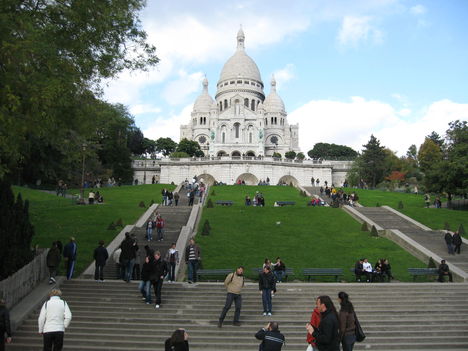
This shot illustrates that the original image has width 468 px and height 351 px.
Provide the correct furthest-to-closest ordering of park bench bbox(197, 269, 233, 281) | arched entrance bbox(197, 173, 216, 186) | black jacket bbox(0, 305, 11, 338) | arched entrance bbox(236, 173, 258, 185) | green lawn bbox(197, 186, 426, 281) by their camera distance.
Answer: arched entrance bbox(197, 173, 216, 186) → arched entrance bbox(236, 173, 258, 185) → green lawn bbox(197, 186, 426, 281) → park bench bbox(197, 269, 233, 281) → black jacket bbox(0, 305, 11, 338)

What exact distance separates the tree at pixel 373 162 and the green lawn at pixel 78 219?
114 feet

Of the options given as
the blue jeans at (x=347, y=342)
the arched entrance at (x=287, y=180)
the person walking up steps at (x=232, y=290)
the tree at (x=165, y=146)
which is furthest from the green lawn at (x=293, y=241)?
the tree at (x=165, y=146)

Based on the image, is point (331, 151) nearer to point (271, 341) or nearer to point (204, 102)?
point (204, 102)

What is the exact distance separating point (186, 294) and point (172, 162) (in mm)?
48442

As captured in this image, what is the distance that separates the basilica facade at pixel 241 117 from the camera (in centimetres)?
9631

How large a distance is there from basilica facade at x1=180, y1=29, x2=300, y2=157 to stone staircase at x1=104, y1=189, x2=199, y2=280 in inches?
2513

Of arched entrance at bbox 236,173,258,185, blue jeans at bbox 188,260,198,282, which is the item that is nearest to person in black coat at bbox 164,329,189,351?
blue jeans at bbox 188,260,198,282

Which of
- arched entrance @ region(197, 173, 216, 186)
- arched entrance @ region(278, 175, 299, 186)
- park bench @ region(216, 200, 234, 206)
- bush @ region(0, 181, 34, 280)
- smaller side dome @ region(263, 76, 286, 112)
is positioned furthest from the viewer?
smaller side dome @ region(263, 76, 286, 112)

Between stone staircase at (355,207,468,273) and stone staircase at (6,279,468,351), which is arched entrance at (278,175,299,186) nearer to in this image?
stone staircase at (355,207,468,273)

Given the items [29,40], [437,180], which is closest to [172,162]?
[437,180]

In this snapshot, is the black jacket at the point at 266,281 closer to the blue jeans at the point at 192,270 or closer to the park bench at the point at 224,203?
the blue jeans at the point at 192,270

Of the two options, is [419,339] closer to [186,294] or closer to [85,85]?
[186,294]

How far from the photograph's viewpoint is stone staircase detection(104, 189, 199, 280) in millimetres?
17281

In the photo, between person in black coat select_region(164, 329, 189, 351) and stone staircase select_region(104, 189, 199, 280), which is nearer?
person in black coat select_region(164, 329, 189, 351)
